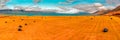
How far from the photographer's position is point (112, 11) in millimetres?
18141

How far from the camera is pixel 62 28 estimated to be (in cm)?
1598

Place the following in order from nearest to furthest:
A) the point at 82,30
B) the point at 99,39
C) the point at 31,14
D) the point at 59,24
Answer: the point at 99,39 < the point at 82,30 < the point at 59,24 < the point at 31,14

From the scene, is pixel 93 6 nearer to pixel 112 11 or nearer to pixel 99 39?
pixel 112 11

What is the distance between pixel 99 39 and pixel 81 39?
2.61 feet

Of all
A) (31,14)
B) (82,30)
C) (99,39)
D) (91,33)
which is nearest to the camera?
(99,39)

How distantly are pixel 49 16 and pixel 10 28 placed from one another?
10.1 ft

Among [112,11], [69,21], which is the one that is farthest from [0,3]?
[112,11]

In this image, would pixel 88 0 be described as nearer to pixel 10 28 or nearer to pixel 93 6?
pixel 93 6

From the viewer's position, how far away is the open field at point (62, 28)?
13.3m

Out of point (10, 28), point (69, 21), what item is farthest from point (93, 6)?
point (10, 28)

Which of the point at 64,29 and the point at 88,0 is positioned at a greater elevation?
the point at 88,0

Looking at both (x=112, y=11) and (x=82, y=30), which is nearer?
(x=82, y=30)

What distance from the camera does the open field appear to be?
13.3 m

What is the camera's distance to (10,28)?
16078 mm
